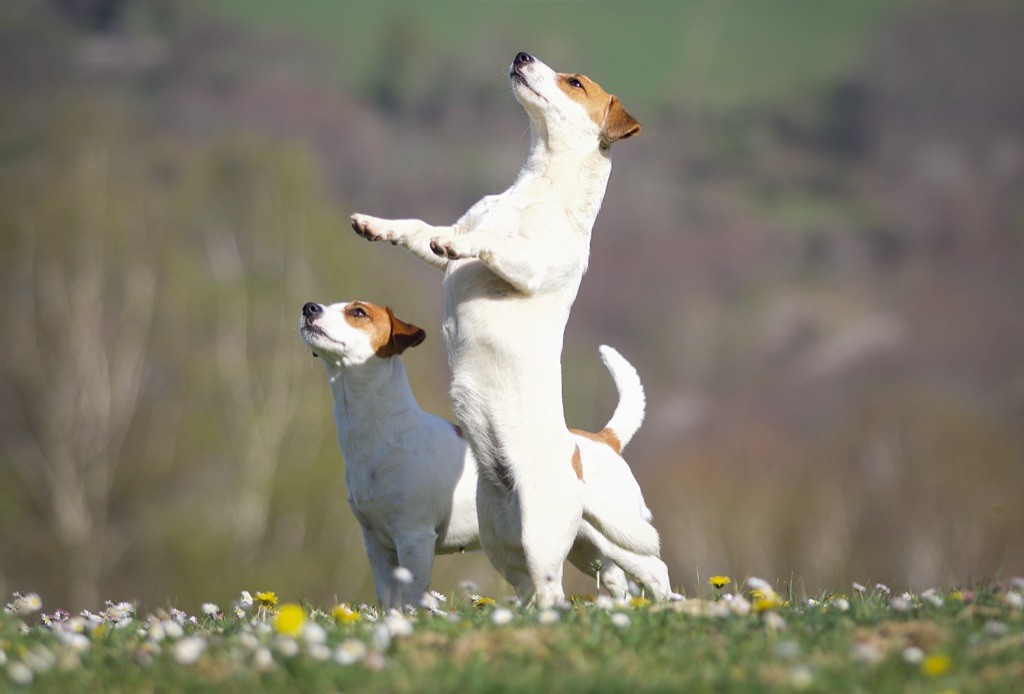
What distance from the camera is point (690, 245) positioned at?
53.9 m

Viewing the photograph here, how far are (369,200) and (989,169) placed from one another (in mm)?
28513

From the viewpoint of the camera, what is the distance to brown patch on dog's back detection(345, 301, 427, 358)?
26.3 feet

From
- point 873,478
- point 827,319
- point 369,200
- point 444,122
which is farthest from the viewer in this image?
point 827,319

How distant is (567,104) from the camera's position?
7234mm

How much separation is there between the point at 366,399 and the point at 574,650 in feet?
12.0

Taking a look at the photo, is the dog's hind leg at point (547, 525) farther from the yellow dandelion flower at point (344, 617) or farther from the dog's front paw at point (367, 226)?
the dog's front paw at point (367, 226)

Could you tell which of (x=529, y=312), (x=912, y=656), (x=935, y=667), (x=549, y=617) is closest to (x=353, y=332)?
(x=529, y=312)

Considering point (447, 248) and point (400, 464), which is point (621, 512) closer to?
point (400, 464)

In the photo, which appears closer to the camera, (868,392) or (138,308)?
(138,308)

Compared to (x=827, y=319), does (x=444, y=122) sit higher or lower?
higher

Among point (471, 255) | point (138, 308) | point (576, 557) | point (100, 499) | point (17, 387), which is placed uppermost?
point (471, 255)

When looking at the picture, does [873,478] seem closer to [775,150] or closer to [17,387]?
[775,150]

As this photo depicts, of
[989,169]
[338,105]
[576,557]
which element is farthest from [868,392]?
[576,557]

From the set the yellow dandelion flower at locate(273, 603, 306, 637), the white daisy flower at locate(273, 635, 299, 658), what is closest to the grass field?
the yellow dandelion flower at locate(273, 603, 306, 637)
